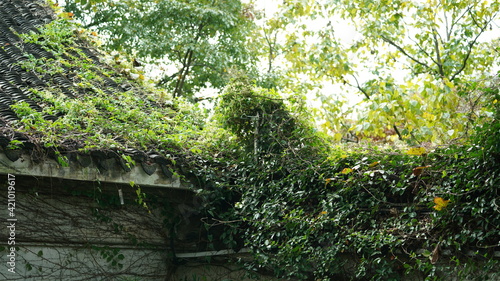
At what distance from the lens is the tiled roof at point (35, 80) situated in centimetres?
452

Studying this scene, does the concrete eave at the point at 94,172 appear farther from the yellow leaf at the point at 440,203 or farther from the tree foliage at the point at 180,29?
the tree foliage at the point at 180,29

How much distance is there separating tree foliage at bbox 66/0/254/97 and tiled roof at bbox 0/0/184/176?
5.19 meters

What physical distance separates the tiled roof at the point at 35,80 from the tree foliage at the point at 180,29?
17.0 ft

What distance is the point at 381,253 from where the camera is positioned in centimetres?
415

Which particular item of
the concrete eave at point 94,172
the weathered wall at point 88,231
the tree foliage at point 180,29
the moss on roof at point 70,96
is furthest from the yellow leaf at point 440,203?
the tree foliage at point 180,29

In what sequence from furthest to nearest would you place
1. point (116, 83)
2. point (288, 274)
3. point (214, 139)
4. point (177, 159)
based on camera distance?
point (116, 83) < point (214, 139) < point (177, 159) < point (288, 274)

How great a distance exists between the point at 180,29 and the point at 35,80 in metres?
8.59

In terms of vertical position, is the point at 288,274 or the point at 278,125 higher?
the point at 278,125

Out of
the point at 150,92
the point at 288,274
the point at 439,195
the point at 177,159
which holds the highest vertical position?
the point at 150,92

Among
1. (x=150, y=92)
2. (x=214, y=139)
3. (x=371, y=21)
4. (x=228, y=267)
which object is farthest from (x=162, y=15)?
(x=228, y=267)

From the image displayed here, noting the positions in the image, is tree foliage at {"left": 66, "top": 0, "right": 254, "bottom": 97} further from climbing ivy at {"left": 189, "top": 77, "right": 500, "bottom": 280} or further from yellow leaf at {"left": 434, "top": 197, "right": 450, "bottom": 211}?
yellow leaf at {"left": 434, "top": 197, "right": 450, "bottom": 211}

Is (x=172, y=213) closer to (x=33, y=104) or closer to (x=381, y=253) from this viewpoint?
(x=33, y=104)

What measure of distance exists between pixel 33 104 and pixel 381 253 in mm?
3672

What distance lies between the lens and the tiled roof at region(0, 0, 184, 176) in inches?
178
